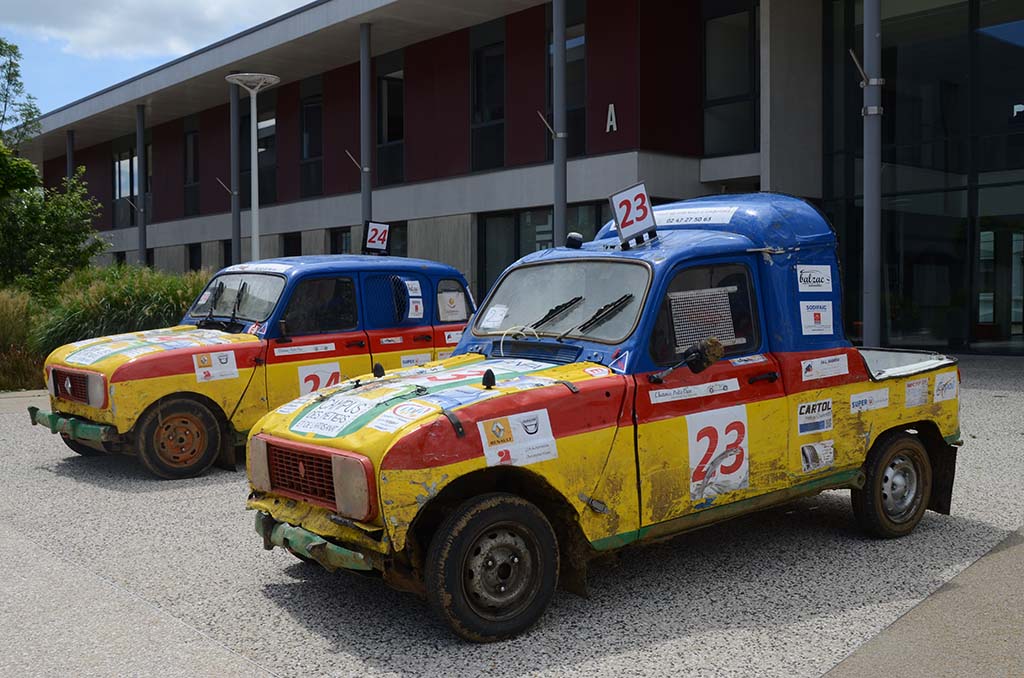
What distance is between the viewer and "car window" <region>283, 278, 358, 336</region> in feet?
31.0

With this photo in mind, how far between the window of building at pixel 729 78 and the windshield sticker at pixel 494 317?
15.5 meters

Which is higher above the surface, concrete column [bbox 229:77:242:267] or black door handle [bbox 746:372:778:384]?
concrete column [bbox 229:77:242:267]

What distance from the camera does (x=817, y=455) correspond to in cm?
611

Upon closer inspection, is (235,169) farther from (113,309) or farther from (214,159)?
(113,309)

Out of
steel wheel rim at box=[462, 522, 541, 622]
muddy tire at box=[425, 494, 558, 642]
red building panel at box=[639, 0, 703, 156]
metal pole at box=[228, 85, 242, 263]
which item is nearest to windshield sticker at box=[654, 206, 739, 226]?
muddy tire at box=[425, 494, 558, 642]

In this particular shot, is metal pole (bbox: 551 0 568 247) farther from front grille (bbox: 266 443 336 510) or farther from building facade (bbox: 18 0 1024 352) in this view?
front grille (bbox: 266 443 336 510)

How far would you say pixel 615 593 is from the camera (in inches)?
219

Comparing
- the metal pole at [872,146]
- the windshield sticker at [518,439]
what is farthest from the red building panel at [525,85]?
the windshield sticker at [518,439]

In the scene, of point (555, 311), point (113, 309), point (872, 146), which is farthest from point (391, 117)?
point (555, 311)

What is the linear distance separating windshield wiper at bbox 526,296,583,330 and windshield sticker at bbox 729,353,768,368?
958 mm

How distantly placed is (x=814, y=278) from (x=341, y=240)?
22722 millimetres

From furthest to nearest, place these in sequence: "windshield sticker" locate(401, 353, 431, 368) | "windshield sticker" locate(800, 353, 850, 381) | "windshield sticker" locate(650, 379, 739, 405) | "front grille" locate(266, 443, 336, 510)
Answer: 1. "windshield sticker" locate(401, 353, 431, 368)
2. "windshield sticker" locate(800, 353, 850, 381)
3. "windshield sticker" locate(650, 379, 739, 405)
4. "front grille" locate(266, 443, 336, 510)

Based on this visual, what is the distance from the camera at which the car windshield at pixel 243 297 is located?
9.49 metres

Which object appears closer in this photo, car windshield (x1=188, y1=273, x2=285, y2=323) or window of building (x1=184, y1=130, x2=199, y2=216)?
car windshield (x1=188, y1=273, x2=285, y2=323)
